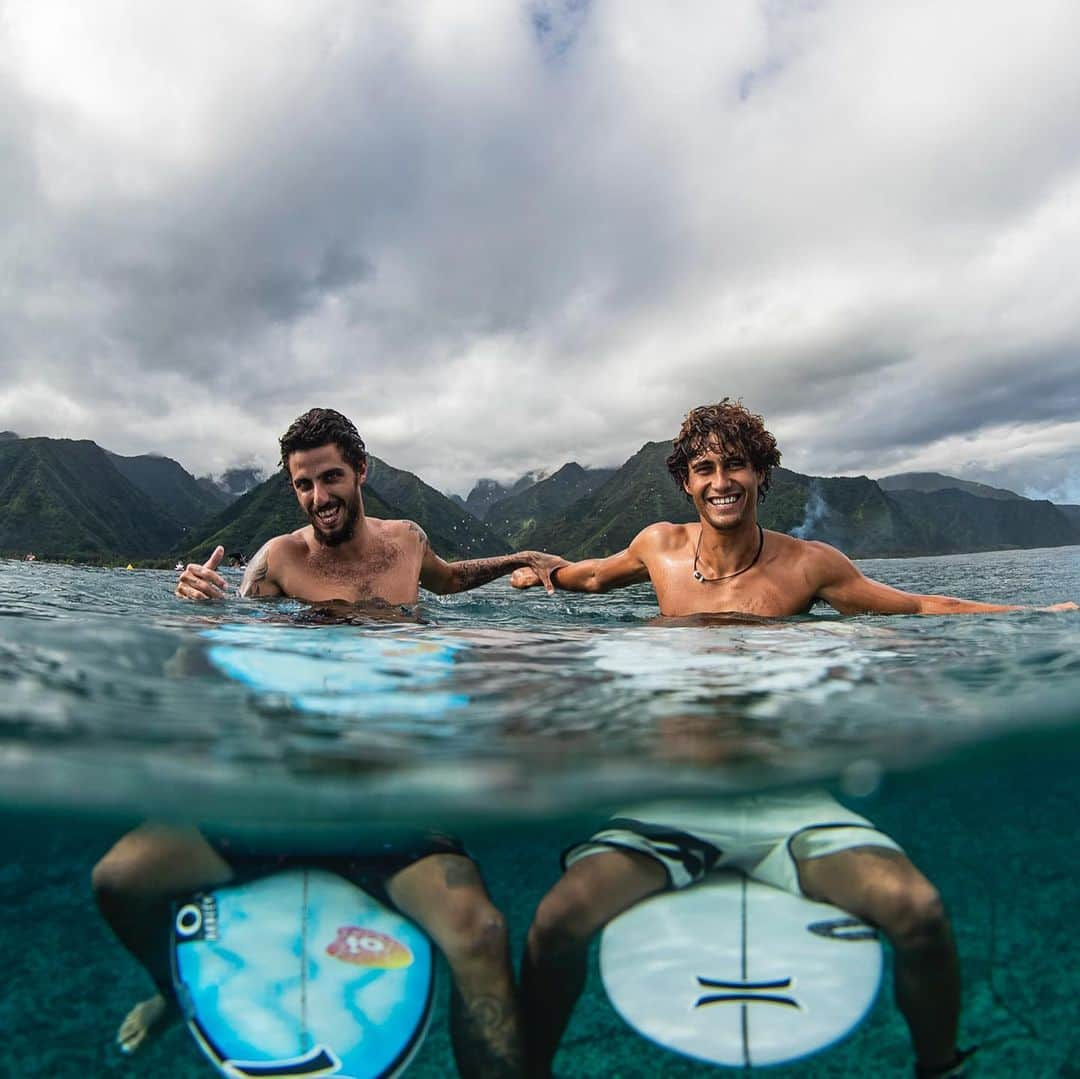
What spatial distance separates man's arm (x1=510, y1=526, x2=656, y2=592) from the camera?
22.1 feet

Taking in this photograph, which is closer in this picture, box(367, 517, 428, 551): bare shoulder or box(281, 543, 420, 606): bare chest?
box(281, 543, 420, 606): bare chest

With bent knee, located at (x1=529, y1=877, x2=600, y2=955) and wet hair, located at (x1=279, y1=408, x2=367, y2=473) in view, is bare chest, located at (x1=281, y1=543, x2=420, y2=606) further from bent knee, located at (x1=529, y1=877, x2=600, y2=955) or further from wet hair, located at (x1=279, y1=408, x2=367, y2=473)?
bent knee, located at (x1=529, y1=877, x2=600, y2=955)

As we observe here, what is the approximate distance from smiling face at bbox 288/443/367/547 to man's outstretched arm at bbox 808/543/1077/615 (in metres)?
4.61

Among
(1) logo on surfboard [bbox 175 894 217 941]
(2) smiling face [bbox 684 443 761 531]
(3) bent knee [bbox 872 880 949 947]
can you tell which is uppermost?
(2) smiling face [bbox 684 443 761 531]

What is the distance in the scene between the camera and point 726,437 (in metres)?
5.62

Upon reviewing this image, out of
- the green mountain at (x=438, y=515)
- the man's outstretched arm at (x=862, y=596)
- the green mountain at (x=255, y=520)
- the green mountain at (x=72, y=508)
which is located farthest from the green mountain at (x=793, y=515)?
the man's outstretched arm at (x=862, y=596)

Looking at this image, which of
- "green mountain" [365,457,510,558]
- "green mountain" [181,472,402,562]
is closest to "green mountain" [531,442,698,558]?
"green mountain" [365,457,510,558]

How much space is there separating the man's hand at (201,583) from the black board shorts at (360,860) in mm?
1936

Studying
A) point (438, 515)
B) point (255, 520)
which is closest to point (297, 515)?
point (255, 520)

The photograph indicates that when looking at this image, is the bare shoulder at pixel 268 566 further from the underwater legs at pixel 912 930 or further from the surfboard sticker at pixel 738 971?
the underwater legs at pixel 912 930

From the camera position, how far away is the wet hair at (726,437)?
222 inches

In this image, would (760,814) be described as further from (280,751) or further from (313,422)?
(313,422)

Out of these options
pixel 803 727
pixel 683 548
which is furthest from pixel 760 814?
pixel 683 548

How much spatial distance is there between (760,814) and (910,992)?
0.98m
